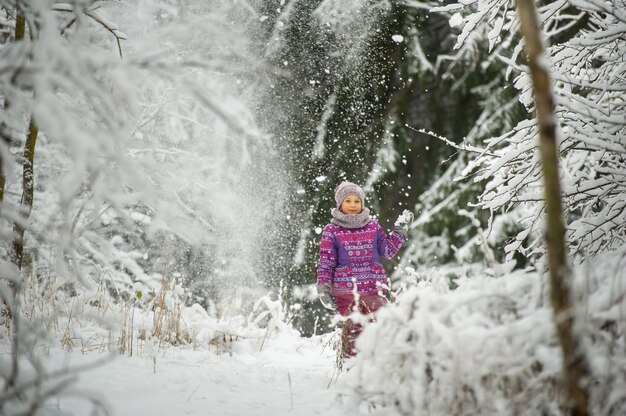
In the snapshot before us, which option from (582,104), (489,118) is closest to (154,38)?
(582,104)

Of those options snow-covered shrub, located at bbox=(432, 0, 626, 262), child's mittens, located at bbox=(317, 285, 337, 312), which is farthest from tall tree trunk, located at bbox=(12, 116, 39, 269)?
snow-covered shrub, located at bbox=(432, 0, 626, 262)

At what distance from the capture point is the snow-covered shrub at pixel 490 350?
4.39 ft

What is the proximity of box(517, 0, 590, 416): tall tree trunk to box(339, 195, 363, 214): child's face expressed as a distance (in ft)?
8.66

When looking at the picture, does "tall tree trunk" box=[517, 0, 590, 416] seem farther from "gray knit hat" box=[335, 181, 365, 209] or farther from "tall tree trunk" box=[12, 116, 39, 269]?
"tall tree trunk" box=[12, 116, 39, 269]

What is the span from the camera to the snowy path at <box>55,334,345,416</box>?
197 centimetres

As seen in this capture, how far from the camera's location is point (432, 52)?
8.47 metres

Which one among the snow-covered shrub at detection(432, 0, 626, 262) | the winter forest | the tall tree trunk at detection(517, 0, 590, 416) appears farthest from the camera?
the snow-covered shrub at detection(432, 0, 626, 262)

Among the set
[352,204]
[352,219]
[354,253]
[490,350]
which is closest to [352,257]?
[354,253]

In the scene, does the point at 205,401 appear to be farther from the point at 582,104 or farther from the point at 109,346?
the point at 582,104

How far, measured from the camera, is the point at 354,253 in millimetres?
3703

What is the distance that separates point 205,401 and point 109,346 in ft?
3.58

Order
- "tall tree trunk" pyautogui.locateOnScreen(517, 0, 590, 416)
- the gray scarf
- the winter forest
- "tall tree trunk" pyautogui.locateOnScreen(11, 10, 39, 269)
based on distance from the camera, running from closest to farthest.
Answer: "tall tree trunk" pyautogui.locateOnScreen(517, 0, 590, 416), the winter forest, "tall tree trunk" pyautogui.locateOnScreen(11, 10, 39, 269), the gray scarf

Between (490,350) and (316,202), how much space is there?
713 centimetres

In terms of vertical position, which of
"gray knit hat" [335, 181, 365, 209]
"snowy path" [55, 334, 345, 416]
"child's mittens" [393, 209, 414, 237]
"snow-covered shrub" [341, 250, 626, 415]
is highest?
"gray knit hat" [335, 181, 365, 209]
